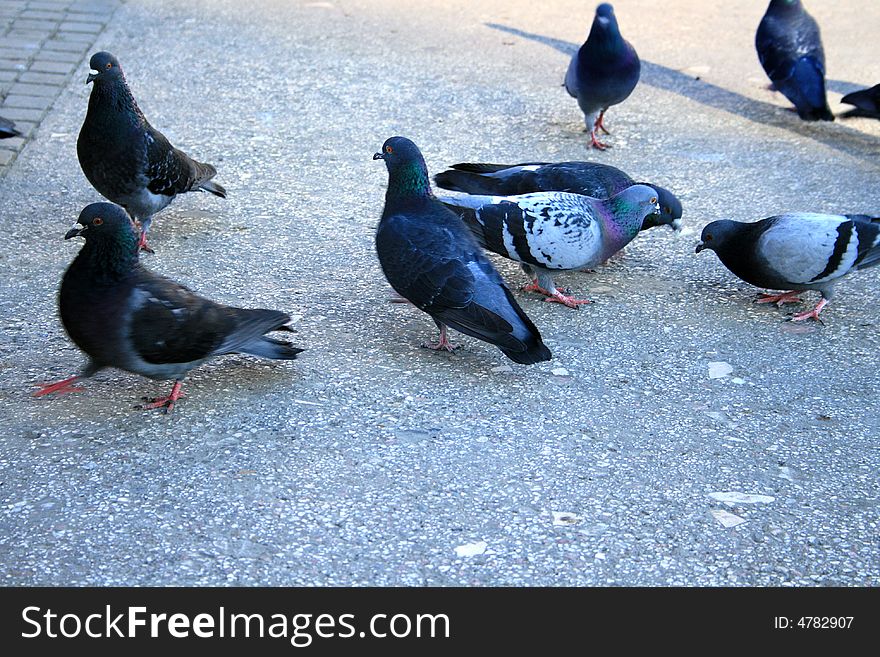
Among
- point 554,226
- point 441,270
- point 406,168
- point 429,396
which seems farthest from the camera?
point 554,226

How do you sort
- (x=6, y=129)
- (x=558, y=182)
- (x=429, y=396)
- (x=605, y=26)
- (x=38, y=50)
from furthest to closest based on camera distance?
(x=38, y=50) → (x=605, y=26) → (x=6, y=129) → (x=558, y=182) → (x=429, y=396)

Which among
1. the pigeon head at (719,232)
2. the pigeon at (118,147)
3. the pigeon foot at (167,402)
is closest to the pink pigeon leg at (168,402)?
the pigeon foot at (167,402)

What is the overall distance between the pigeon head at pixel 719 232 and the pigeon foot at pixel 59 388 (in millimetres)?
2768

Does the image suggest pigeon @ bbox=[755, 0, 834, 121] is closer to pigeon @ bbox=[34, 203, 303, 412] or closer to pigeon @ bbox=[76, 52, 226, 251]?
pigeon @ bbox=[76, 52, 226, 251]

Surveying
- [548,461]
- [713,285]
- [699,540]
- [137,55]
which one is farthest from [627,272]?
[137,55]

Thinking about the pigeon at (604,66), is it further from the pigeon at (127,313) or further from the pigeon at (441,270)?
the pigeon at (127,313)

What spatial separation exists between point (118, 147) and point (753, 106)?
4403mm

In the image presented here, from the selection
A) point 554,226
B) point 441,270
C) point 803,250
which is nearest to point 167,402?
point 441,270

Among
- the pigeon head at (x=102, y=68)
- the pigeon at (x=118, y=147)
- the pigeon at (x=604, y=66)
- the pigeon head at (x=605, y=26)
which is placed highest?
the pigeon head at (x=605, y=26)

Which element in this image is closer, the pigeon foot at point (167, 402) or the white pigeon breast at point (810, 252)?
the pigeon foot at point (167, 402)

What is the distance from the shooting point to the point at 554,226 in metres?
4.48

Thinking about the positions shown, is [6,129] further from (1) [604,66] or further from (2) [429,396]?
(1) [604,66]

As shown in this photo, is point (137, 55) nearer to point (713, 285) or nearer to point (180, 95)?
point (180, 95)

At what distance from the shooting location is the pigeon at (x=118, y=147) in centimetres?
478
